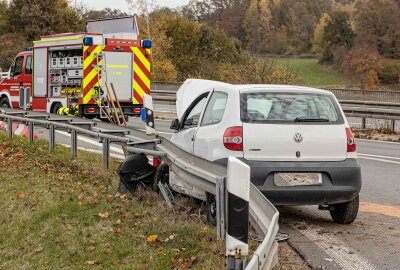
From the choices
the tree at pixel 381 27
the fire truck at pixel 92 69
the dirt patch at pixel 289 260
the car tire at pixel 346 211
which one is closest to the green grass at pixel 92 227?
the dirt patch at pixel 289 260

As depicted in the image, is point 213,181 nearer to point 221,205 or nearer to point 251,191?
point 221,205

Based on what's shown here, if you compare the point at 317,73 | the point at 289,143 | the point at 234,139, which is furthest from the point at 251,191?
the point at 317,73

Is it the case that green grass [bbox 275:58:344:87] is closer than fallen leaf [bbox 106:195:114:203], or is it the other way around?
fallen leaf [bbox 106:195:114:203]

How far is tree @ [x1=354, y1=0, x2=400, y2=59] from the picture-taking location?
3231 inches

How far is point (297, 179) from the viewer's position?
311 inches

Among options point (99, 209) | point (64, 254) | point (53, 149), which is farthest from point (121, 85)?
point (64, 254)

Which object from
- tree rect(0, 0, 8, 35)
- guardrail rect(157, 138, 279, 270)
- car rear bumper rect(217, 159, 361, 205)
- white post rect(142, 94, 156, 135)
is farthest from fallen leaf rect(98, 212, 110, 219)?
tree rect(0, 0, 8, 35)

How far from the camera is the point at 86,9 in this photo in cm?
7581

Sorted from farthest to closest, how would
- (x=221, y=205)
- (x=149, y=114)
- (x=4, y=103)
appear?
(x=4, y=103) < (x=149, y=114) < (x=221, y=205)

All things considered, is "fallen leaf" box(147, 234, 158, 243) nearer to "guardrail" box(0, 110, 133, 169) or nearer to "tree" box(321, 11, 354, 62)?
"guardrail" box(0, 110, 133, 169)

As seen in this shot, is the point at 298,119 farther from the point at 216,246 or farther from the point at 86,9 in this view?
the point at 86,9

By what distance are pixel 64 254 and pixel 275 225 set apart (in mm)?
2647

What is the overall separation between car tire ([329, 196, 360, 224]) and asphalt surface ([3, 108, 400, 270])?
9 cm

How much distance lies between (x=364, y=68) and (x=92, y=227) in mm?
68419
